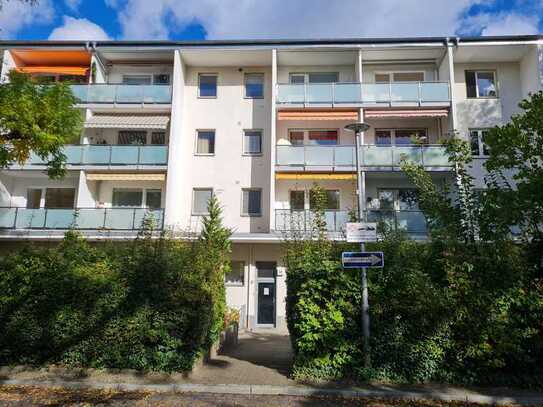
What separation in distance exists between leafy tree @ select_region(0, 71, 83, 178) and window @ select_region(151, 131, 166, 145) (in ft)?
25.9

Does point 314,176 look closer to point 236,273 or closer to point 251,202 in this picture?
point 251,202

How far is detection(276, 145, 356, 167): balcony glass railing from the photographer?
19.7 m

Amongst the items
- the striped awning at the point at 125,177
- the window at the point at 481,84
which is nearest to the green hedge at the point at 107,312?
the striped awning at the point at 125,177

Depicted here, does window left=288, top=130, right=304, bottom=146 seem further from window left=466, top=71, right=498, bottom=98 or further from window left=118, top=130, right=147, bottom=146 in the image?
window left=466, top=71, right=498, bottom=98

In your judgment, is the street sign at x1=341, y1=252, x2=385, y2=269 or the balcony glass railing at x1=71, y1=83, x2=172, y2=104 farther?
the balcony glass railing at x1=71, y1=83, x2=172, y2=104

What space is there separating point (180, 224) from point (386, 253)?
44.8ft

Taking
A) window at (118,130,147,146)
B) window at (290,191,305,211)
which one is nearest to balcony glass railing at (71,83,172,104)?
window at (118,130,147,146)

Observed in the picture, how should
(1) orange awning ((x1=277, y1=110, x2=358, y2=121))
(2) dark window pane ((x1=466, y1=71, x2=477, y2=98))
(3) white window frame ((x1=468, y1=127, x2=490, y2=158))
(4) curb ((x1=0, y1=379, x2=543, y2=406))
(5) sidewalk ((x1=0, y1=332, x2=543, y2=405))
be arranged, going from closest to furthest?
1. (4) curb ((x1=0, y1=379, x2=543, y2=406))
2. (5) sidewalk ((x1=0, y1=332, x2=543, y2=405))
3. (3) white window frame ((x1=468, y1=127, x2=490, y2=158))
4. (1) orange awning ((x1=277, y1=110, x2=358, y2=121))
5. (2) dark window pane ((x1=466, y1=71, x2=477, y2=98))

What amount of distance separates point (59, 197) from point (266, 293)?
38.0 feet

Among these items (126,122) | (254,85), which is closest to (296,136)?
(254,85)

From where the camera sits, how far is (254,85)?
874 inches

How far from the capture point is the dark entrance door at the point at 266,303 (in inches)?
744

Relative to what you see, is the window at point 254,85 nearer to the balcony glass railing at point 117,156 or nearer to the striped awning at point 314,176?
the striped awning at point 314,176

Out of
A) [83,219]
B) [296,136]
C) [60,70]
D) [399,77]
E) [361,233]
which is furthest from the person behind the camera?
[399,77]
